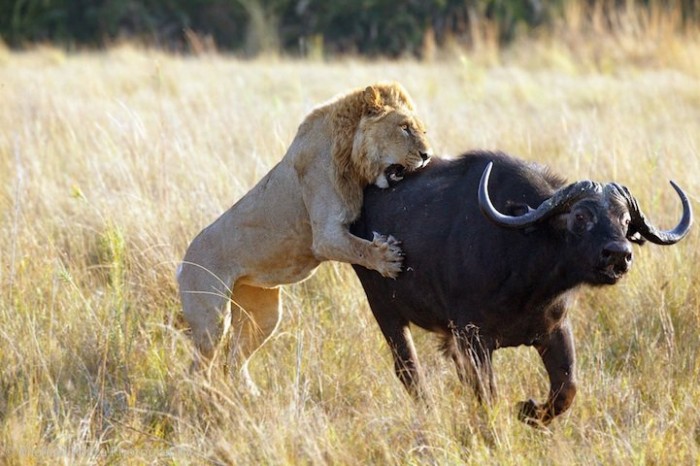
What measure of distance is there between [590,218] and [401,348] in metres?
1.36

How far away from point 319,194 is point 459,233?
0.77m

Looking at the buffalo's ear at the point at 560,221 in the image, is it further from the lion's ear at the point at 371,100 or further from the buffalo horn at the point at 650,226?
the lion's ear at the point at 371,100

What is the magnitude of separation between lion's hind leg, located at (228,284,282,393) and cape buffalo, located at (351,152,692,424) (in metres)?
0.78

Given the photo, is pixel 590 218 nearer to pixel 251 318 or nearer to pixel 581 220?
pixel 581 220

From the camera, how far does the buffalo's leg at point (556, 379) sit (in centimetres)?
507

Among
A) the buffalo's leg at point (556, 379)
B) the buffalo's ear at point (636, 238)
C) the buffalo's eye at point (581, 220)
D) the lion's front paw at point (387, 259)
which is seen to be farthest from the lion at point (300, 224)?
→ the buffalo's ear at point (636, 238)

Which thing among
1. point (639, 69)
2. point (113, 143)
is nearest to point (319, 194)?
point (113, 143)

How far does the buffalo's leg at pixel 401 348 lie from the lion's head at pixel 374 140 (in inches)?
22.4

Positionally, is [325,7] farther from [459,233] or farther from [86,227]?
[459,233]

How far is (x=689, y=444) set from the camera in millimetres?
4699

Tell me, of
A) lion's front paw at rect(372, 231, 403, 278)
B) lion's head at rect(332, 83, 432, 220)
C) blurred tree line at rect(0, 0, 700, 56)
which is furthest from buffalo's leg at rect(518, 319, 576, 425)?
blurred tree line at rect(0, 0, 700, 56)

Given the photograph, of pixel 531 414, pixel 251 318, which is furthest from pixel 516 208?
pixel 251 318

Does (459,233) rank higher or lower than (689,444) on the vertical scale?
higher

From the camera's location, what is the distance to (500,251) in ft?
15.9
